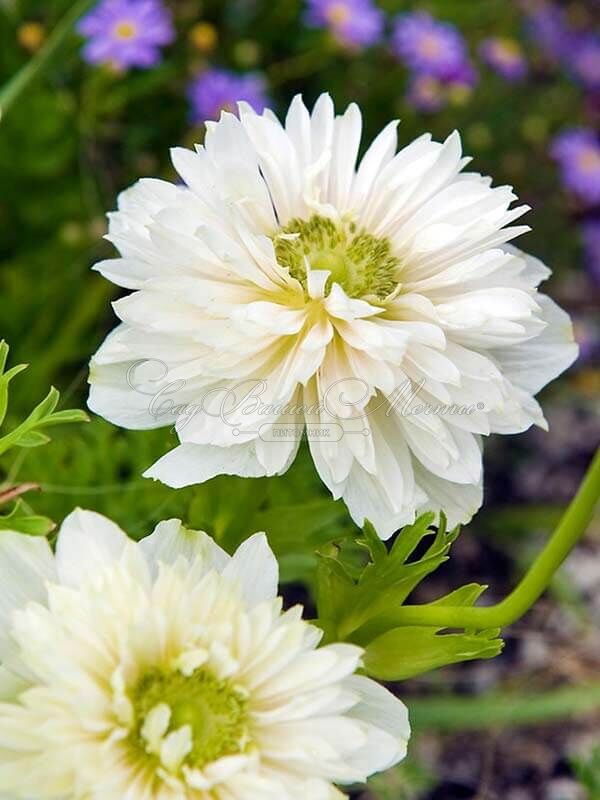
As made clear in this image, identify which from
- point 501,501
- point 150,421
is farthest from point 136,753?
point 501,501

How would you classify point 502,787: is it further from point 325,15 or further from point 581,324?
point 325,15

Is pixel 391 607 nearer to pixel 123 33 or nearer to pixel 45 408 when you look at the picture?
pixel 45 408

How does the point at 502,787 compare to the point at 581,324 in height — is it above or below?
below

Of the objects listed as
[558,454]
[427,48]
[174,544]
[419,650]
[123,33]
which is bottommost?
[558,454]

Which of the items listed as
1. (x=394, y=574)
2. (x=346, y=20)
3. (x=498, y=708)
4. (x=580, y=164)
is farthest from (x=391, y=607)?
(x=580, y=164)

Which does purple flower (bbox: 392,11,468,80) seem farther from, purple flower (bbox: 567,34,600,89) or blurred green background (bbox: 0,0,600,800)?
purple flower (bbox: 567,34,600,89)

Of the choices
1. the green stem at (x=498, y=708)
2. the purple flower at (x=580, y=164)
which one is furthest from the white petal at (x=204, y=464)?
the purple flower at (x=580, y=164)

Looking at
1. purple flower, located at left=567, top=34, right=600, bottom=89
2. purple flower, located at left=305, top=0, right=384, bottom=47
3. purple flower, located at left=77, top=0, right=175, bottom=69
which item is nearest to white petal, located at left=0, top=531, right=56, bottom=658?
purple flower, located at left=77, top=0, right=175, bottom=69
